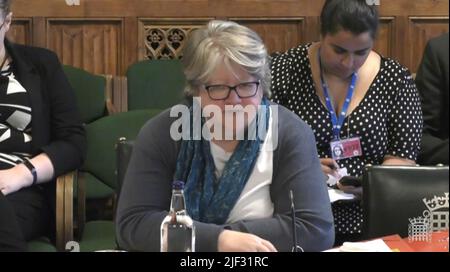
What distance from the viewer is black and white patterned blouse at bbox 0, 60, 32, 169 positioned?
3.23 meters

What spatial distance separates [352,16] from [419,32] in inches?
64.6

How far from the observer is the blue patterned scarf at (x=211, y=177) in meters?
2.22

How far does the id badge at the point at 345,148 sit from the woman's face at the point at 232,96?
0.91 metres

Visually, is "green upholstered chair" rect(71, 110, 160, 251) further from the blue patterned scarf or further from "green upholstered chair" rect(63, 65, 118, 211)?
the blue patterned scarf

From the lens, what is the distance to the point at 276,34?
14.8ft

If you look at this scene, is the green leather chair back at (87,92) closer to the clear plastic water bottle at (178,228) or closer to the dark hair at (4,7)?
the dark hair at (4,7)

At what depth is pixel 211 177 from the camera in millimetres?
2270

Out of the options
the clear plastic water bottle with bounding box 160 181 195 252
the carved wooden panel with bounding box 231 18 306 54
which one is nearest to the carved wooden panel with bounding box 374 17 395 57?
the carved wooden panel with bounding box 231 18 306 54

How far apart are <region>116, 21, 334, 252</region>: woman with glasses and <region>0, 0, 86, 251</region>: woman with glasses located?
102 centimetres

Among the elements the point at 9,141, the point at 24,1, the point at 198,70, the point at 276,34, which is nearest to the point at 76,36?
the point at 24,1

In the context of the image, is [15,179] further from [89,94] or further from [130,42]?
[130,42]

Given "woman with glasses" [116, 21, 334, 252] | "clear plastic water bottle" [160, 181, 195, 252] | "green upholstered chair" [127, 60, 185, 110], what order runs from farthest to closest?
1. "green upholstered chair" [127, 60, 185, 110]
2. "woman with glasses" [116, 21, 334, 252]
3. "clear plastic water bottle" [160, 181, 195, 252]
